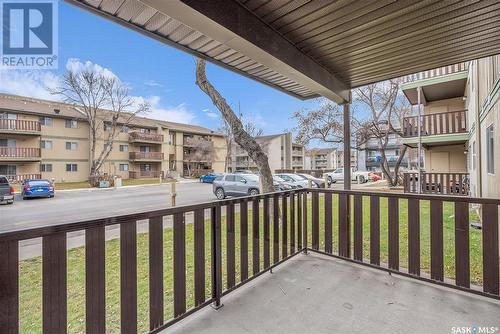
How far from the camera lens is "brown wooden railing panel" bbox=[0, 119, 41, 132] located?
60.3 ft

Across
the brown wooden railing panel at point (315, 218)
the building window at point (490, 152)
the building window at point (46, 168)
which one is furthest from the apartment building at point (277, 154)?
the brown wooden railing panel at point (315, 218)

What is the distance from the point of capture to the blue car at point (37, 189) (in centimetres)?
1372

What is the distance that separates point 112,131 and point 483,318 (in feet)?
88.9

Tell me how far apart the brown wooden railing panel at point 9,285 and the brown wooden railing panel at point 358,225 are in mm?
3205

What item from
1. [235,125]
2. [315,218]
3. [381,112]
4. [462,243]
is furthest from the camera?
[381,112]

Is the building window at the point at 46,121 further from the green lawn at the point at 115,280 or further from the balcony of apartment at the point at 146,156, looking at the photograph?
the green lawn at the point at 115,280

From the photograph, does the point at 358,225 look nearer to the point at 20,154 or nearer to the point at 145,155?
the point at 20,154

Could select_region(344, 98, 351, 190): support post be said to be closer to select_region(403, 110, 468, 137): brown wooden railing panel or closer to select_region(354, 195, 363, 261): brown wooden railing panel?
select_region(354, 195, 363, 261): brown wooden railing panel

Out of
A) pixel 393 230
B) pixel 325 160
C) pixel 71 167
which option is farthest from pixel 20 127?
pixel 325 160

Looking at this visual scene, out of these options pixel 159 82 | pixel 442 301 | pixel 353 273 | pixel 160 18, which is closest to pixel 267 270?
pixel 353 273

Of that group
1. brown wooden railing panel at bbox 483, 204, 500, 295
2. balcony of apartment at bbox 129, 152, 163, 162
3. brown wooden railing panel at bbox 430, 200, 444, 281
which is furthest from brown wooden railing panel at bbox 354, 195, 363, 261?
balcony of apartment at bbox 129, 152, 163, 162

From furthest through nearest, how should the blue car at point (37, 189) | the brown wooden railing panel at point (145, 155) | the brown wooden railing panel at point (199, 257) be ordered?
the brown wooden railing panel at point (145, 155) < the blue car at point (37, 189) < the brown wooden railing panel at point (199, 257)

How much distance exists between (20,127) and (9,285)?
968 inches

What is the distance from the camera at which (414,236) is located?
2.71 metres
